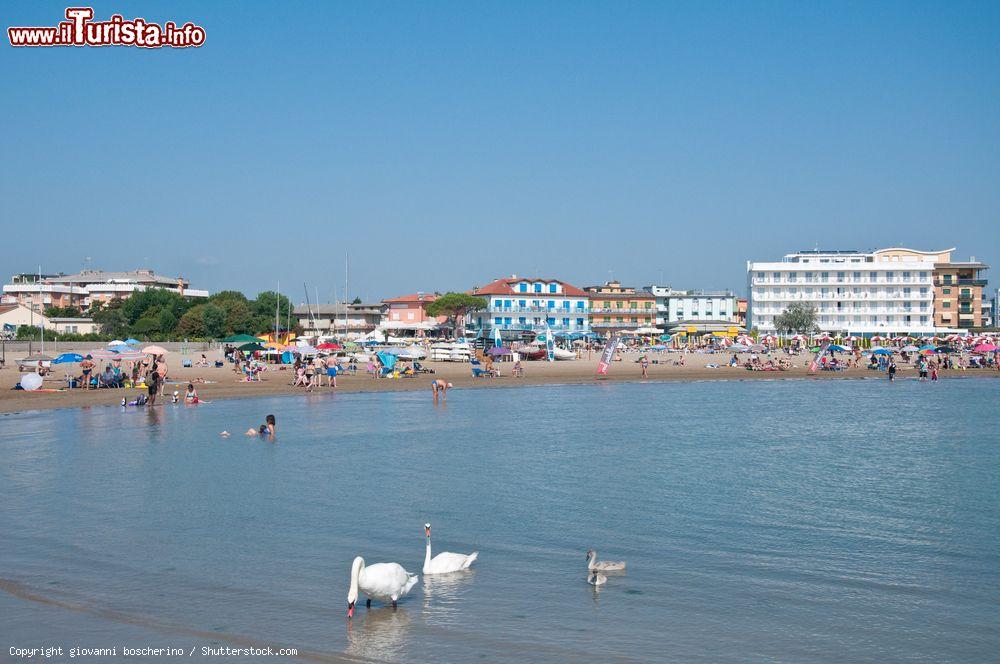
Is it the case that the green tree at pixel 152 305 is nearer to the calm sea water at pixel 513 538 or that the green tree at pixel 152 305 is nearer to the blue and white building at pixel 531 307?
the blue and white building at pixel 531 307

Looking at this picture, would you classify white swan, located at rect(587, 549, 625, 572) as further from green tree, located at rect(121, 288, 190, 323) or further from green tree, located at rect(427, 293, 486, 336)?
green tree, located at rect(427, 293, 486, 336)

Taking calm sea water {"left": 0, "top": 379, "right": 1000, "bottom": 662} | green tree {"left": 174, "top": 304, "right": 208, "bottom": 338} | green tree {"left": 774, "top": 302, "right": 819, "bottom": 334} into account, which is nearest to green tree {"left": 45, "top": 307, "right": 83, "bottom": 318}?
green tree {"left": 174, "top": 304, "right": 208, "bottom": 338}

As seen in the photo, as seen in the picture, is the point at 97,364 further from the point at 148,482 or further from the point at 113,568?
the point at 113,568

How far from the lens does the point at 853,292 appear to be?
307 ft

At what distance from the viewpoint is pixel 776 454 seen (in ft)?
70.3

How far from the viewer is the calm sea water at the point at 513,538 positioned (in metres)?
8.16

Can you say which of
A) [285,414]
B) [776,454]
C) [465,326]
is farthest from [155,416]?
[465,326]

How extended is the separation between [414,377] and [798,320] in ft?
174

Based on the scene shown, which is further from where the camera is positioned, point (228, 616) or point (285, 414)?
point (285, 414)

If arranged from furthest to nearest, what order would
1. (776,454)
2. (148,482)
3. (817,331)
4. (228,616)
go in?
(817,331) → (776,454) → (148,482) → (228,616)

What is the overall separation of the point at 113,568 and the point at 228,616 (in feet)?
8.10

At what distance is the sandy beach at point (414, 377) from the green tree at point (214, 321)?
48.3ft

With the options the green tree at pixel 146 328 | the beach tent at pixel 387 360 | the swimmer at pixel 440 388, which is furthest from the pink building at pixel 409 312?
the swimmer at pixel 440 388

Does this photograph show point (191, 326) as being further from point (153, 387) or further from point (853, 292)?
point (853, 292)
